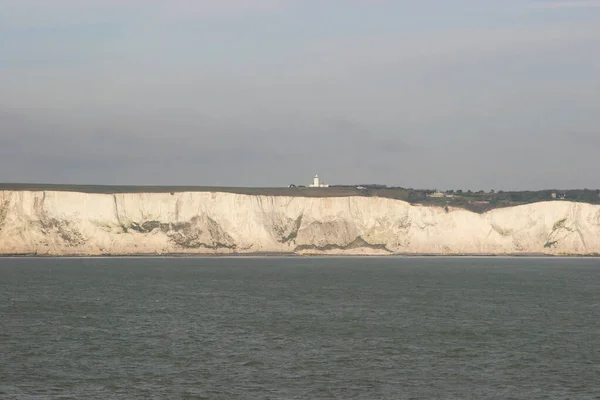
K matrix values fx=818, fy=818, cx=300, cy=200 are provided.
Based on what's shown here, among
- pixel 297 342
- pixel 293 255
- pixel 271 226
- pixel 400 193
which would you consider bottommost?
pixel 293 255

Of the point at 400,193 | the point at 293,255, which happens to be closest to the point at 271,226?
the point at 293,255

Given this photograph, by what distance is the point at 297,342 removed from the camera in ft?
105

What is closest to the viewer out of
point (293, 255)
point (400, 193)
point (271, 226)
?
point (271, 226)

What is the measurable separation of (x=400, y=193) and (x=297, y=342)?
93.8 m

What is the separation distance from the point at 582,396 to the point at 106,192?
303 feet

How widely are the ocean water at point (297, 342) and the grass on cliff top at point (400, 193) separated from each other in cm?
5188

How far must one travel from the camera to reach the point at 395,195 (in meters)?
122

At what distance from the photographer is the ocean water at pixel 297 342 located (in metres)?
24.0

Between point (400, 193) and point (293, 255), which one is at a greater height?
point (400, 193)

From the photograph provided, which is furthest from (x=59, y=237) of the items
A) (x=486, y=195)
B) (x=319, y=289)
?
(x=486, y=195)

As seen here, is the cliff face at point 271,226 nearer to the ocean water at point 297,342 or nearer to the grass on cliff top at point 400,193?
the grass on cliff top at point 400,193

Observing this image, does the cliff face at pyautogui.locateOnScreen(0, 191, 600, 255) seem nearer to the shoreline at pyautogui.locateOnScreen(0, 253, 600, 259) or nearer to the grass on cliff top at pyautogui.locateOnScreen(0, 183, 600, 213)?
the shoreline at pyautogui.locateOnScreen(0, 253, 600, 259)

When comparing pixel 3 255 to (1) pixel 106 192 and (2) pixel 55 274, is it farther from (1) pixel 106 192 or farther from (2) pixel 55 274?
(2) pixel 55 274

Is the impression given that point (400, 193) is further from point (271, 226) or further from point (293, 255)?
point (271, 226)
